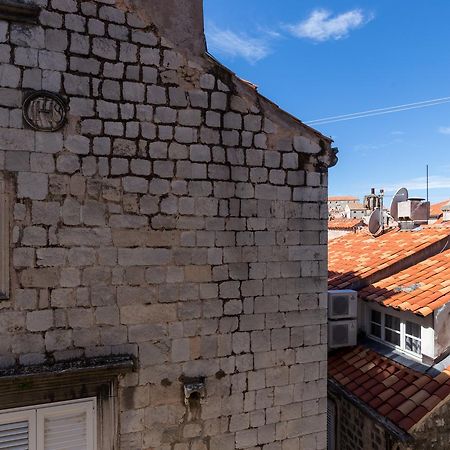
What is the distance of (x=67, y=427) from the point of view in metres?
3.79

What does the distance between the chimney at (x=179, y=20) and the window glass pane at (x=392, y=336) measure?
20.2ft

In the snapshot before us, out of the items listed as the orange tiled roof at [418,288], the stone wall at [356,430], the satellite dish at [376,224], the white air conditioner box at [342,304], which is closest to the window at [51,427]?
the stone wall at [356,430]

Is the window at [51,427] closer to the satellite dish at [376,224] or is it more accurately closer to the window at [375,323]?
the window at [375,323]

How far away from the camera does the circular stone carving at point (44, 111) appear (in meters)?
3.67

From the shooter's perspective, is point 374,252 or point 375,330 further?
point 374,252

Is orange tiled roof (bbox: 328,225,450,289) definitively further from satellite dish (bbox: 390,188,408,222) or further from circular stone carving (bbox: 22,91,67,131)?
circular stone carving (bbox: 22,91,67,131)

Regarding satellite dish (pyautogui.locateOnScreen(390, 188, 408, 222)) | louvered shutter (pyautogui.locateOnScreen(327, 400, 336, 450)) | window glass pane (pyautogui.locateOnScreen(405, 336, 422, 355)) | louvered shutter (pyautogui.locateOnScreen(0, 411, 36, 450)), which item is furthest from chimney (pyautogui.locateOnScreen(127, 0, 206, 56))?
satellite dish (pyautogui.locateOnScreen(390, 188, 408, 222))

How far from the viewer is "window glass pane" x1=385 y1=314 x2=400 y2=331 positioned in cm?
705

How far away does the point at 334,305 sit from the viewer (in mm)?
7246

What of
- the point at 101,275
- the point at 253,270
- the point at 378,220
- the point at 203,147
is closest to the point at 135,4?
the point at 203,147

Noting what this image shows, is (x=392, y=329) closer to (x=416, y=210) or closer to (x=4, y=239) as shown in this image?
(x=416, y=210)

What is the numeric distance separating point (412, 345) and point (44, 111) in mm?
6870

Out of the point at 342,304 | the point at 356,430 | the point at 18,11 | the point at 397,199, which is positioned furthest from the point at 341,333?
the point at 18,11

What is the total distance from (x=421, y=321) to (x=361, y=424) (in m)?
2.04
